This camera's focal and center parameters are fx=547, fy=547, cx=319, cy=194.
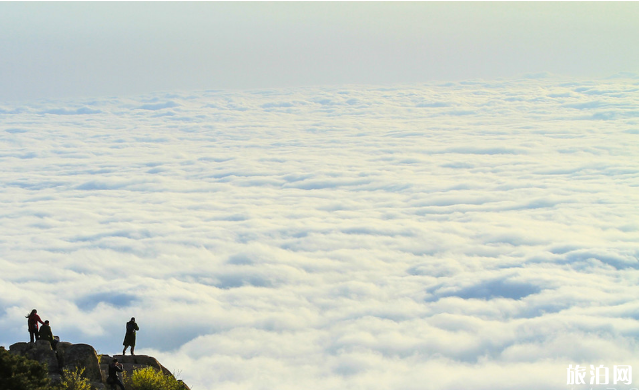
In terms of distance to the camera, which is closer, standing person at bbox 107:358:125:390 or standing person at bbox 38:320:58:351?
standing person at bbox 107:358:125:390

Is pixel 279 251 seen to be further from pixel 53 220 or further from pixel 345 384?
pixel 53 220

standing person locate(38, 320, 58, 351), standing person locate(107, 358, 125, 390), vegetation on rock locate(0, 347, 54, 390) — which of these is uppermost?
standing person locate(38, 320, 58, 351)

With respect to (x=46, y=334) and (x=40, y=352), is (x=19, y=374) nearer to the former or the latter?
(x=40, y=352)

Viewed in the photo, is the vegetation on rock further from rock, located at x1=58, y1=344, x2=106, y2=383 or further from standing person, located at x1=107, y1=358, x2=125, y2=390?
rock, located at x1=58, y1=344, x2=106, y2=383

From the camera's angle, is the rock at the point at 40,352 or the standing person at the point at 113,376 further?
the rock at the point at 40,352

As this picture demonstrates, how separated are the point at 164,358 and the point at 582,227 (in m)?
122

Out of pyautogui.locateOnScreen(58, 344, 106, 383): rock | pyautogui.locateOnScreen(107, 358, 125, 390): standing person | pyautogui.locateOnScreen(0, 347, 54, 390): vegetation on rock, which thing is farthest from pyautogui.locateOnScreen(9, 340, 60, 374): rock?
pyautogui.locateOnScreen(0, 347, 54, 390): vegetation on rock

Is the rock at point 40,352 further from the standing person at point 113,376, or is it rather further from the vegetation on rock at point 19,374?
the vegetation on rock at point 19,374

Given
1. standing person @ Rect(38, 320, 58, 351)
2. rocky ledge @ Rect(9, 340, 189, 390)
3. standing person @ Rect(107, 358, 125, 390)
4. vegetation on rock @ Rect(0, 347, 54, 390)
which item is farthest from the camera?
standing person @ Rect(38, 320, 58, 351)

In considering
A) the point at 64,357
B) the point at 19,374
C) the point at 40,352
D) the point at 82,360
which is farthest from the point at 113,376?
the point at 19,374

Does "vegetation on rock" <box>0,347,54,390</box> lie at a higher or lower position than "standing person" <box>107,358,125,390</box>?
lower

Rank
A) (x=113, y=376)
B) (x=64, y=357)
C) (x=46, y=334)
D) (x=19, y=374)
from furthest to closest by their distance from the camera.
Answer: (x=46, y=334)
(x=64, y=357)
(x=113, y=376)
(x=19, y=374)

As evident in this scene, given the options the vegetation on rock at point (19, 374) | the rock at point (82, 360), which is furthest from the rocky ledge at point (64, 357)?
the vegetation on rock at point (19, 374)

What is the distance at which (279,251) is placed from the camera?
155500mm
